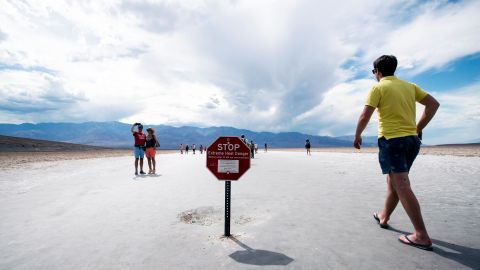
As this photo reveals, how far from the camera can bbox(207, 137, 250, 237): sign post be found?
11.9 ft

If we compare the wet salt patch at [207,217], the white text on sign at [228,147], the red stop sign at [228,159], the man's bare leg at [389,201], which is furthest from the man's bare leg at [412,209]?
the wet salt patch at [207,217]

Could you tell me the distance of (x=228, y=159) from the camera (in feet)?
12.0

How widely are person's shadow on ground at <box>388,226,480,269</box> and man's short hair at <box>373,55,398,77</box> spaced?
2.08 meters

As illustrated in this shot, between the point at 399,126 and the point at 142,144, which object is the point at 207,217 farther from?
the point at 142,144

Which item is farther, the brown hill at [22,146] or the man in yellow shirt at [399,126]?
the brown hill at [22,146]

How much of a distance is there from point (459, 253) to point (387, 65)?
7.37 feet

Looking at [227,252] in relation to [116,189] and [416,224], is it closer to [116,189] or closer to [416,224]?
[416,224]

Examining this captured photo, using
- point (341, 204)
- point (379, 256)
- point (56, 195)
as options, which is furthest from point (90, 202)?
point (379, 256)

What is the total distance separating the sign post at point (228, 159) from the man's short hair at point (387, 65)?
198 centimetres

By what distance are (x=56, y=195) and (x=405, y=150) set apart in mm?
7394

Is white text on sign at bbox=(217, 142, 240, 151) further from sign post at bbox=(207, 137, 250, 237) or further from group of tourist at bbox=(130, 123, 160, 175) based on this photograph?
group of tourist at bbox=(130, 123, 160, 175)

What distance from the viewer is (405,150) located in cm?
342

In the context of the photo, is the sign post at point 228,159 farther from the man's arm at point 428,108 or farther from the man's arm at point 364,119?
the man's arm at point 428,108

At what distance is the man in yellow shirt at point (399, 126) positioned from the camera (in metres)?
3.33
